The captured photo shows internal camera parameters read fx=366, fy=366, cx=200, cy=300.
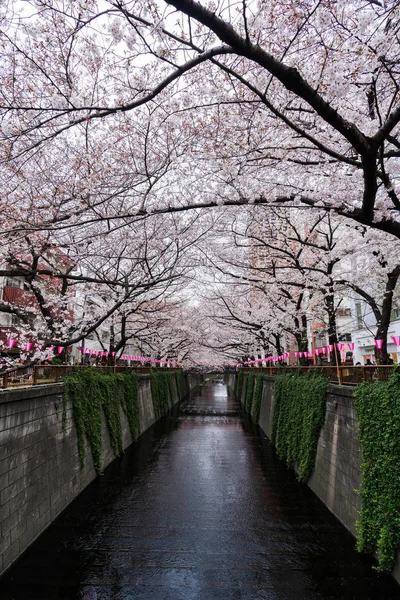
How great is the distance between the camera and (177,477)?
14.1 meters

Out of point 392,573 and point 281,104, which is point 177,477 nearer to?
point 392,573

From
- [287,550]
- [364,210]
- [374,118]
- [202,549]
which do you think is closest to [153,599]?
[202,549]

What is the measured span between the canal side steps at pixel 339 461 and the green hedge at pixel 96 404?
25.3 ft

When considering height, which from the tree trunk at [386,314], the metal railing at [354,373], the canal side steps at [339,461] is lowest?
the canal side steps at [339,461]

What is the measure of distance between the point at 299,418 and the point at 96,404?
7570mm

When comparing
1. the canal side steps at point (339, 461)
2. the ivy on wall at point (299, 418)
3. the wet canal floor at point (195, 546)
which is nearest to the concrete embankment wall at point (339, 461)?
the canal side steps at point (339, 461)

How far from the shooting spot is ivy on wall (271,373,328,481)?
11.7 meters

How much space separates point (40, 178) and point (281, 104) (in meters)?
6.35

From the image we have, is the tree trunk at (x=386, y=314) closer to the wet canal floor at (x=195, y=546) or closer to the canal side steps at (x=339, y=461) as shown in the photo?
the canal side steps at (x=339, y=461)

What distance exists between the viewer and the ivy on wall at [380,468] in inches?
254

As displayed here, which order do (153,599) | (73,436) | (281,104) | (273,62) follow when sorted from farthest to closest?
(73,436) → (281,104) → (153,599) → (273,62)

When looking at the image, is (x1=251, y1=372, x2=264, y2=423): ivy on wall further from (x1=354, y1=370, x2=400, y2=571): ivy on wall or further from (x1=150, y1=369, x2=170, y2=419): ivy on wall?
(x1=354, y1=370, x2=400, y2=571): ivy on wall

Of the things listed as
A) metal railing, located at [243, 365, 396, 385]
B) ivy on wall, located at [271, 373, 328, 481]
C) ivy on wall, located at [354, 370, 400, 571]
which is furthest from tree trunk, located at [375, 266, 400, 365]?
ivy on wall, located at [354, 370, 400, 571]

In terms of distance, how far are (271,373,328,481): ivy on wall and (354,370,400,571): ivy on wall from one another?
3.68 m
